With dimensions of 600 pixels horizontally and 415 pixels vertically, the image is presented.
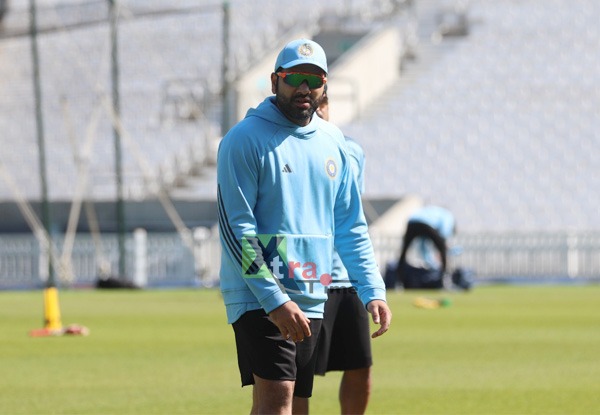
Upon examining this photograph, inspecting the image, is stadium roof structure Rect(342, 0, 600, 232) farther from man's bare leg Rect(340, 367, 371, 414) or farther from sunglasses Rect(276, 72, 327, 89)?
sunglasses Rect(276, 72, 327, 89)

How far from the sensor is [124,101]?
43938 mm

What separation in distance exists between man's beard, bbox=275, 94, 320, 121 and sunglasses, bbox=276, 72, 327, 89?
2.3 inches

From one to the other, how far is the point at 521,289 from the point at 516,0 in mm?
19893

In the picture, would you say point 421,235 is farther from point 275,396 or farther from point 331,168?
point 275,396

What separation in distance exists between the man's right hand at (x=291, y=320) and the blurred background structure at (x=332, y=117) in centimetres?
2289

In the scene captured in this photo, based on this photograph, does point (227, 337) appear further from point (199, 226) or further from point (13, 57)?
point (13, 57)

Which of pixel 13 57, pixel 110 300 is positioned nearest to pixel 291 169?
pixel 110 300

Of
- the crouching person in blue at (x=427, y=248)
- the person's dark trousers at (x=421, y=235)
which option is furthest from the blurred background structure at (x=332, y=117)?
the person's dark trousers at (x=421, y=235)

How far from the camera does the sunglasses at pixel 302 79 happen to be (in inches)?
254

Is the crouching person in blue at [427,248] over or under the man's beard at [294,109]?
under

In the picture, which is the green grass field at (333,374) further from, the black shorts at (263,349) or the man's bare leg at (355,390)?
the black shorts at (263,349)

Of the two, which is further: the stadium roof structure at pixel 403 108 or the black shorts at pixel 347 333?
the stadium roof structure at pixel 403 108

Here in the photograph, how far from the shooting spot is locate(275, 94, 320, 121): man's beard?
6523 mm

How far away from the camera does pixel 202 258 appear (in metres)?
32.0
